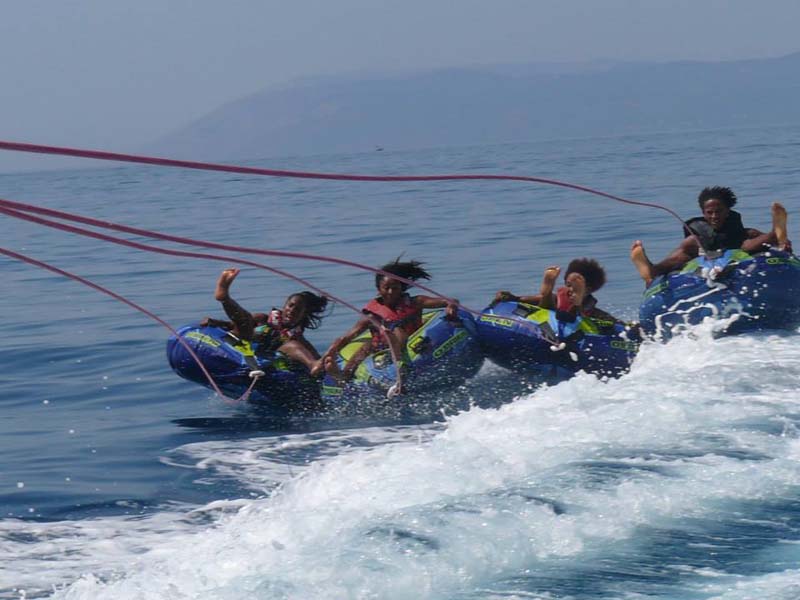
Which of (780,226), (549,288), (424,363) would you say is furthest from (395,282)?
(780,226)

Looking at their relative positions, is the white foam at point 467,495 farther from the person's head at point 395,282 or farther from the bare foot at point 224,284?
the person's head at point 395,282

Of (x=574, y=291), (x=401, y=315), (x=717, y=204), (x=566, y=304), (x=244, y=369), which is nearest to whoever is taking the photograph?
(x=244, y=369)

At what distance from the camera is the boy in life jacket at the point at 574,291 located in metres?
9.20

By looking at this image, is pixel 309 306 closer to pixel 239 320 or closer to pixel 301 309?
pixel 301 309

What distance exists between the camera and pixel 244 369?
898 cm

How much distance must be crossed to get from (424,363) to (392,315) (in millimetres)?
439

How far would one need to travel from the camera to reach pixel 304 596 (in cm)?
432

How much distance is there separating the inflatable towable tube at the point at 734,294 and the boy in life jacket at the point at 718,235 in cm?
26

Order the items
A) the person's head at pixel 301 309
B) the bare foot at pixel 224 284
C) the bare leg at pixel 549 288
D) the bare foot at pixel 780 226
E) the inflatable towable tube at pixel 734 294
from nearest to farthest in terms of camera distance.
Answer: the bare foot at pixel 224 284 < the person's head at pixel 301 309 < the bare leg at pixel 549 288 < the inflatable towable tube at pixel 734 294 < the bare foot at pixel 780 226

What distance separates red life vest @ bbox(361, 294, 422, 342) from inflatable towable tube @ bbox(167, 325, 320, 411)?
0.62m

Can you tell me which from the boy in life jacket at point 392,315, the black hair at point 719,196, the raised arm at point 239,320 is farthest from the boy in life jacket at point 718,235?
the raised arm at point 239,320

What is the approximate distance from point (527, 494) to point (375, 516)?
702 mm

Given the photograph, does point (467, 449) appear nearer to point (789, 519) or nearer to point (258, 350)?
point (789, 519)

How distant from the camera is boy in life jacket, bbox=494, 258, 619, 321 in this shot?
9.20m
